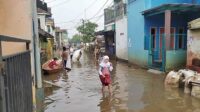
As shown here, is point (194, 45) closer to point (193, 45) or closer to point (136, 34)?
point (193, 45)

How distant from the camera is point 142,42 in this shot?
20141 mm

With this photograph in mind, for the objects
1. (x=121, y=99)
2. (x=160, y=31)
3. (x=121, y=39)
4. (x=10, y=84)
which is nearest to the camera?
(x=10, y=84)

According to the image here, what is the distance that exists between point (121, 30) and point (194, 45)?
13.2 metres

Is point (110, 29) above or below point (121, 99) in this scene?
above

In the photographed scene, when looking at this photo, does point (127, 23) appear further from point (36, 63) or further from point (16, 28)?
point (16, 28)

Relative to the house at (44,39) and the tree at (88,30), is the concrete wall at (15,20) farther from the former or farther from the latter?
the tree at (88,30)

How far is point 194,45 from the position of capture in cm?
1455

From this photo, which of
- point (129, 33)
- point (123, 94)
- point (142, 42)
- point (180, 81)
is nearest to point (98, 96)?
point (123, 94)

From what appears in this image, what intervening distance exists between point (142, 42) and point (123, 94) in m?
9.55

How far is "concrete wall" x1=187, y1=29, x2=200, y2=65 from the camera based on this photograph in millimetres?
14234

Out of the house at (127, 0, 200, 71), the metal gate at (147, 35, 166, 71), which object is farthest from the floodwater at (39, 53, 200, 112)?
the metal gate at (147, 35, 166, 71)

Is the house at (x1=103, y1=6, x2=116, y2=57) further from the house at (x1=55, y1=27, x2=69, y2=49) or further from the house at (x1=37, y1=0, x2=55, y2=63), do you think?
the house at (x1=55, y1=27, x2=69, y2=49)

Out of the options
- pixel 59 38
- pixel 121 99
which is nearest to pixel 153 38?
pixel 121 99

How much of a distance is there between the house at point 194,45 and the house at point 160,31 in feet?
4.61
